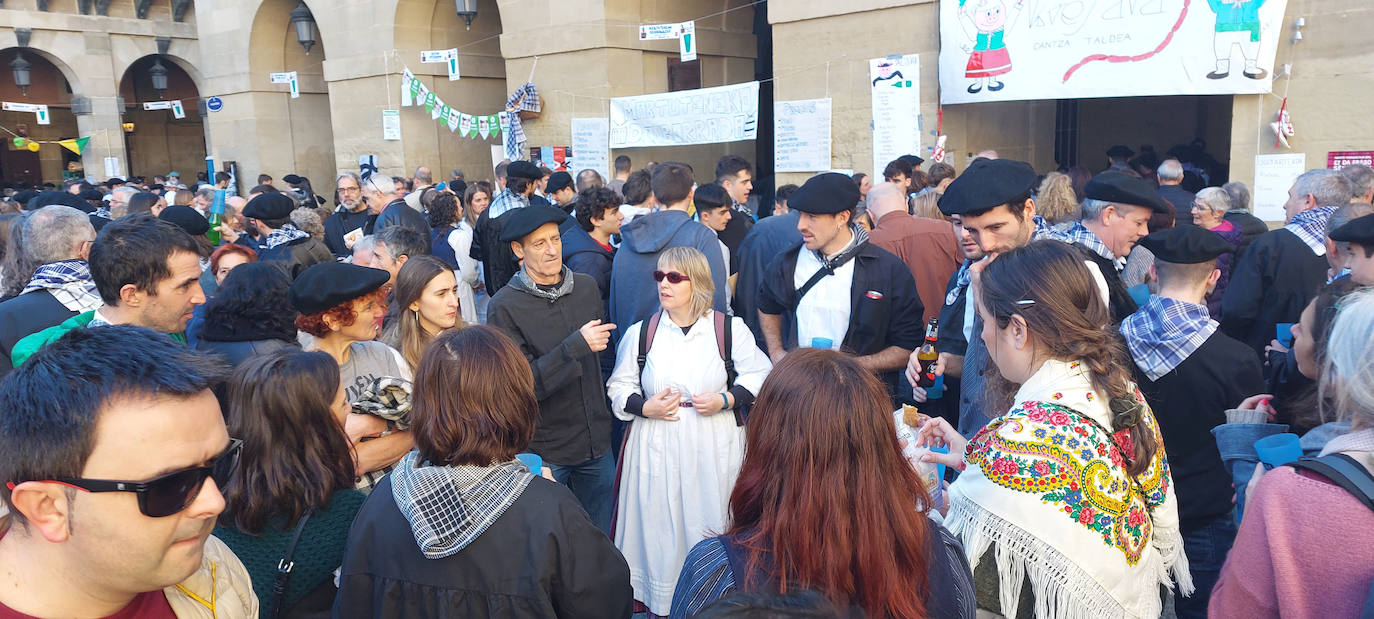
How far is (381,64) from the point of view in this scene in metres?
14.7

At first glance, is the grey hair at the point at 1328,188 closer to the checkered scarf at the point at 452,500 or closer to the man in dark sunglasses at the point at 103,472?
the checkered scarf at the point at 452,500

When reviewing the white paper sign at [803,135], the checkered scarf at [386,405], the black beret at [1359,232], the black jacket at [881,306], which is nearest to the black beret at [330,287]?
the checkered scarf at [386,405]

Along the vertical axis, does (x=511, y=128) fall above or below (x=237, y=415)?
above

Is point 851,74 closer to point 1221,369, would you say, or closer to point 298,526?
point 1221,369

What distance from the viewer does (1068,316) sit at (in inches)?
87.5

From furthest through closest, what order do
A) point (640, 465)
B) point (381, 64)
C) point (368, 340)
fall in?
point (381, 64) → point (640, 465) → point (368, 340)

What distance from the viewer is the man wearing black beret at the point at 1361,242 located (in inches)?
132

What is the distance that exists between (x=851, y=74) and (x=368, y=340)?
7.80 m

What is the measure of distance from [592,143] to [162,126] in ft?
62.3

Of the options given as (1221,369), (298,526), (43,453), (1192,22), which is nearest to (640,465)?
(298,526)

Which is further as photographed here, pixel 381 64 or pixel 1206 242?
pixel 381 64

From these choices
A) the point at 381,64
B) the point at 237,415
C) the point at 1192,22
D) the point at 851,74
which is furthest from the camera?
the point at 381,64

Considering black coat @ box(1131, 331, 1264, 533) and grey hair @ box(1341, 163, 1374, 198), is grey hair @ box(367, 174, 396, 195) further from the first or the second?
grey hair @ box(1341, 163, 1374, 198)

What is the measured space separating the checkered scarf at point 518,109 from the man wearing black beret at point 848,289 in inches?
375
